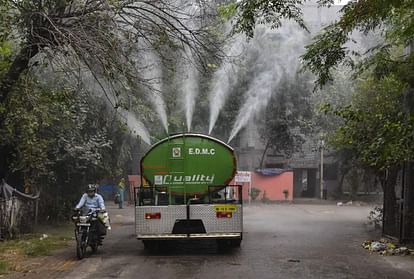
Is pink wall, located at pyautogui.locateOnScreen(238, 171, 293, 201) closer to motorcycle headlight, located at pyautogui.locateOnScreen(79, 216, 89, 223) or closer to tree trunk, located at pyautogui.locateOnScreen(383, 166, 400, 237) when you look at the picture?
tree trunk, located at pyautogui.locateOnScreen(383, 166, 400, 237)

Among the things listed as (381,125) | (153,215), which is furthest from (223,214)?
(381,125)

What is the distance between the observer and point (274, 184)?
40.3m

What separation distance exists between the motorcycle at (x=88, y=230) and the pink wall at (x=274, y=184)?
90.5ft

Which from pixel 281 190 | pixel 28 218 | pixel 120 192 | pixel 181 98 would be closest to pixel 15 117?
pixel 28 218

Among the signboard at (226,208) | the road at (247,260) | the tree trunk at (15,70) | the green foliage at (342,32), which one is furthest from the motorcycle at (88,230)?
the green foliage at (342,32)

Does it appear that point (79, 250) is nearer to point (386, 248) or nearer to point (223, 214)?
point (223, 214)

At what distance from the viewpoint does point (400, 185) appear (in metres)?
15.2

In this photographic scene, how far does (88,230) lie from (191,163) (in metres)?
2.74

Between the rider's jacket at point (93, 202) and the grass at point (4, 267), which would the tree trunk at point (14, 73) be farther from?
the grass at point (4, 267)

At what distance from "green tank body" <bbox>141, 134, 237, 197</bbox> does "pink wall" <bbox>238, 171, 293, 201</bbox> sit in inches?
1067

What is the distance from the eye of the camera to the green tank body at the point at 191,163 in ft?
43.3

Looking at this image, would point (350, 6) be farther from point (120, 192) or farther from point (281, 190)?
point (281, 190)

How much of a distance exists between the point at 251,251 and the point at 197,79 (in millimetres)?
11296

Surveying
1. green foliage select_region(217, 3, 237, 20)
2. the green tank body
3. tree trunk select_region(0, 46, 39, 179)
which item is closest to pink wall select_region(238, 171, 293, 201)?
the green tank body
